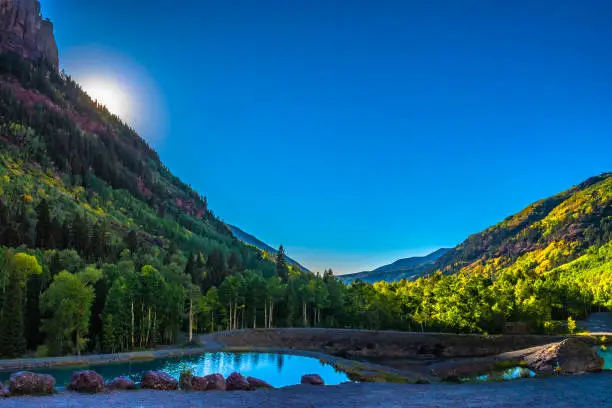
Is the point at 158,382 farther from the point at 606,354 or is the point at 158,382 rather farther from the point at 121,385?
the point at 606,354

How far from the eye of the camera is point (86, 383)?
91.0 ft

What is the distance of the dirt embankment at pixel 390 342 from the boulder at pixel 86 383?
60552 millimetres

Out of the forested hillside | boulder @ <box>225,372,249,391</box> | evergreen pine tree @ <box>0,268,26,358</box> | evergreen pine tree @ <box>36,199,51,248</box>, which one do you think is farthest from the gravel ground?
evergreen pine tree @ <box>36,199,51,248</box>

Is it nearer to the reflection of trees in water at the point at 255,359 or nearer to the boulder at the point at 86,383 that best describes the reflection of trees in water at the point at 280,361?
the reflection of trees in water at the point at 255,359

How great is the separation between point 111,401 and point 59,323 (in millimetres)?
39641

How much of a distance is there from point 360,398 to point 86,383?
16.8 meters

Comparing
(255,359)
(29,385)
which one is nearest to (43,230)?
(255,359)

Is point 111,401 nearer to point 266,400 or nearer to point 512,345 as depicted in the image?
point 266,400

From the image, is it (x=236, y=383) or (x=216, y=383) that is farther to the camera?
(x=236, y=383)

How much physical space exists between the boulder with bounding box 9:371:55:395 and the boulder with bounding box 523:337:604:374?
159 feet

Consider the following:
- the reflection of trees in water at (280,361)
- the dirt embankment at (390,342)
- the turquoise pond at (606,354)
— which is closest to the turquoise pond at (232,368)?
the reflection of trees in water at (280,361)

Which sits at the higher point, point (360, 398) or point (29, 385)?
point (29, 385)

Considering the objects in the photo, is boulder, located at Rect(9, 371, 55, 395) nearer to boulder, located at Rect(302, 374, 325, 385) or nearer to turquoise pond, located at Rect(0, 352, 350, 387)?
turquoise pond, located at Rect(0, 352, 350, 387)

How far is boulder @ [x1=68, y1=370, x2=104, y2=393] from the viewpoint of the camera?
2764 centimetres
